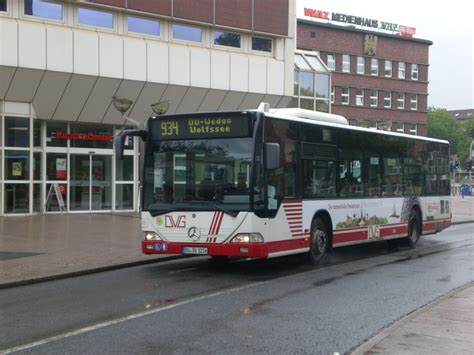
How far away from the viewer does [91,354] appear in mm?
5758

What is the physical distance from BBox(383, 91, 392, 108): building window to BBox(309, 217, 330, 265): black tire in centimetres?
5185

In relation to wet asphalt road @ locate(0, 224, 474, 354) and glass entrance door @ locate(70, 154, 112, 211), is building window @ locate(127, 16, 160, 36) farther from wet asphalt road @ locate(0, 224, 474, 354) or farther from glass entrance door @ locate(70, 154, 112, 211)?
wet asphalt road @ locate(0, 224, 474, 354)

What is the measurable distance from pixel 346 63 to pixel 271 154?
51272mm

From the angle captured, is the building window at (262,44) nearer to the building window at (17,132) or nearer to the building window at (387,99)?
the building window at (17,132)

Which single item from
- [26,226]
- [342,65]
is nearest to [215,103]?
[26,226]

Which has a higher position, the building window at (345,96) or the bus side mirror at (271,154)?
the building window at (345,96)

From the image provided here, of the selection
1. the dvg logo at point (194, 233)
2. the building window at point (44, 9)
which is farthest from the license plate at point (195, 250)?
the building window at point (44, 9)

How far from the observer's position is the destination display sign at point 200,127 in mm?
10414

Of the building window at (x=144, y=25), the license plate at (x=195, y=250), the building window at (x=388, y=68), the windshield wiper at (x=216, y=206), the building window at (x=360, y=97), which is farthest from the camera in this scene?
the building window at (x=388, y=68)

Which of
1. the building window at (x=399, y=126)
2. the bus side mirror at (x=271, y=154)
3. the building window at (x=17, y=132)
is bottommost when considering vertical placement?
the bus side mirror at (x=271, y=154)

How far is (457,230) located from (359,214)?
10.9 meters

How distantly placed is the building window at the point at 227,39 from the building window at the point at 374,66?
121 ft

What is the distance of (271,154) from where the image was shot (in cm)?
1010

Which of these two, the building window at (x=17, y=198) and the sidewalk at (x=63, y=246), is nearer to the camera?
the sidewalk at (x=63, y=246)
